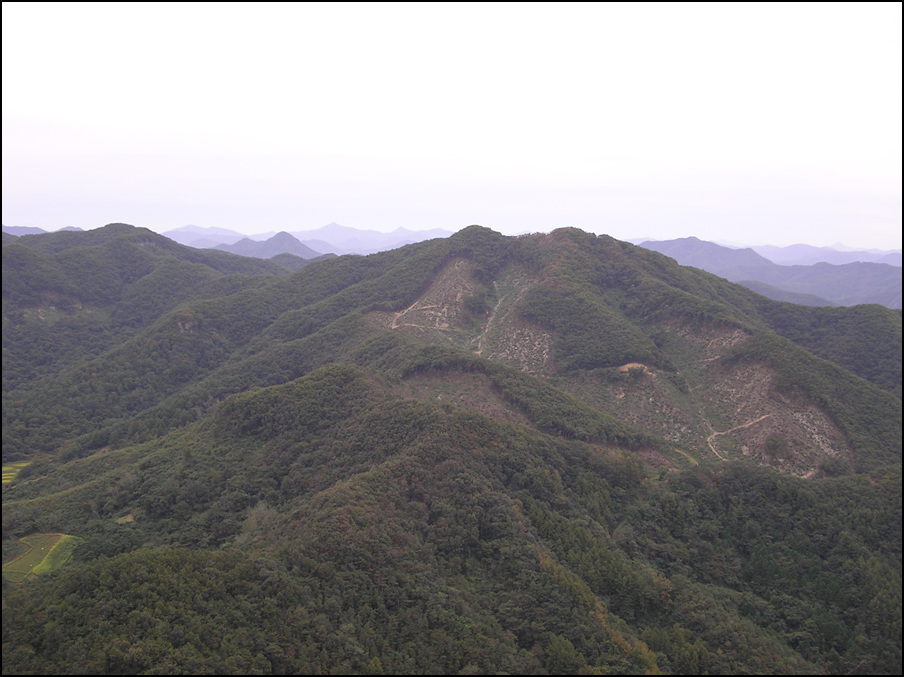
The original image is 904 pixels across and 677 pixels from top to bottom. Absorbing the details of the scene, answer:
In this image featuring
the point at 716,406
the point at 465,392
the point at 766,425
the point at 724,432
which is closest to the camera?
the point at 766,425

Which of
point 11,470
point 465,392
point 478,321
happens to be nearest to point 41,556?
point 11,470

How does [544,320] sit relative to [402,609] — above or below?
above

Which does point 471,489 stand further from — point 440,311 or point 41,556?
point 440,311

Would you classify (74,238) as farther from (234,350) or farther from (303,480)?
(303,480)

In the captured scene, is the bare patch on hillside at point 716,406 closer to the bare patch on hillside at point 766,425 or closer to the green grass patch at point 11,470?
the bare patch on hillside at point 766,425

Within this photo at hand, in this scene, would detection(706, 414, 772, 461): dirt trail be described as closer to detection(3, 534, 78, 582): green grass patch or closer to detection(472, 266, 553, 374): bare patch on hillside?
detection(472, 266, 553, 374): bare patch on hillside

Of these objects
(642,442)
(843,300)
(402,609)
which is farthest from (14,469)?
(843,300)
